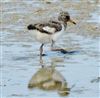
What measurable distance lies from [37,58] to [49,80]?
5.41 feet

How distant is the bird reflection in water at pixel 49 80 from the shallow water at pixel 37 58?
3.7 inches

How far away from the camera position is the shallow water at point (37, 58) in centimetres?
984

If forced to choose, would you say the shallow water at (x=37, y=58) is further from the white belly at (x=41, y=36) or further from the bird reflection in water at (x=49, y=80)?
the white belly at (x=41, y=36)

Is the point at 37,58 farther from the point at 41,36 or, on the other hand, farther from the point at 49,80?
the point at 49,80

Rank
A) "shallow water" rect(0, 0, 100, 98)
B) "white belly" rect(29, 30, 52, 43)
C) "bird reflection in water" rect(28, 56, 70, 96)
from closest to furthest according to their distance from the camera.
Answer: "shallow water" rect(0, 0, 100, 98) < "bird reflection in water" rect(28, 56, 70, 96) < "white belly" rect(29, 30, 52, 43)

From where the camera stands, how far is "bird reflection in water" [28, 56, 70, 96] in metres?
10.0

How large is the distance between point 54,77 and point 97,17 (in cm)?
538

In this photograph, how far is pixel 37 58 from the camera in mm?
12211

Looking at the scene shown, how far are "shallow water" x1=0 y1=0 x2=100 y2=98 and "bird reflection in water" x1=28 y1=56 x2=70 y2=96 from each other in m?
0.09

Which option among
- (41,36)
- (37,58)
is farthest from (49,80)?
(41,36)

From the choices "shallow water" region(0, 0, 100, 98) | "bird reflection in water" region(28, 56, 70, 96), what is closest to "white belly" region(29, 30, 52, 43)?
"shallow water" region(0, 0, 100, 98)

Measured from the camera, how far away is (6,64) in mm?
11547

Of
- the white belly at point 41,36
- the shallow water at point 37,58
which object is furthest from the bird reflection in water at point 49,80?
the white belly at point 41,36

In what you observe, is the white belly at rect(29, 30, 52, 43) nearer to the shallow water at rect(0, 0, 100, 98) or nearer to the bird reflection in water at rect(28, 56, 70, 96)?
the shallow water at rect(0, 0, 100, 98)
